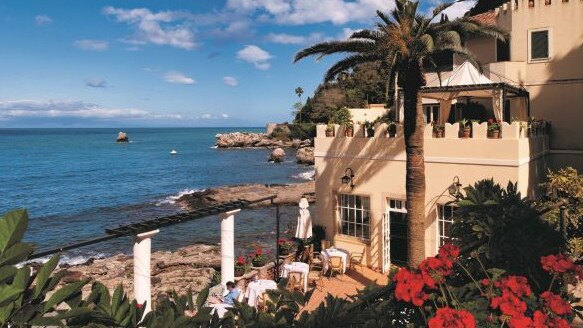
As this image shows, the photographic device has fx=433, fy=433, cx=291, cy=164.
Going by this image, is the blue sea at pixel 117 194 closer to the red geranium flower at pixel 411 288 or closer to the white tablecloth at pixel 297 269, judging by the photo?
the white tablecloth at pixel 297 269

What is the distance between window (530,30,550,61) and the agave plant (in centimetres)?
1945

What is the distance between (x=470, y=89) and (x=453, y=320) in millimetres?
11858

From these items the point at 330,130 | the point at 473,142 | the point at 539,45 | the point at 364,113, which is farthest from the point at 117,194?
the point at 473,142

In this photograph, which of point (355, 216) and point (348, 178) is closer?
point (348, 178)

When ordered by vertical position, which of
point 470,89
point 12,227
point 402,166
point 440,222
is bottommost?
point 440,222

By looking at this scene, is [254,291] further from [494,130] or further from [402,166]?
[494,130]

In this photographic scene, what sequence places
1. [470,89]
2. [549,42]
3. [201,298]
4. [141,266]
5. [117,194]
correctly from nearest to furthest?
[201,298]
[141,266]
[470,89]
[549,42]
[117,194]

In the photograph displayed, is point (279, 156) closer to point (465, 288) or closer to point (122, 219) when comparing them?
point (122, 219)

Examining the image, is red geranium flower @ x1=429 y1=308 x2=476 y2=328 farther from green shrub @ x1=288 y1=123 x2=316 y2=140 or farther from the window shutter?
green shrub @ x1=288 y1=123 x2=316 y2=140

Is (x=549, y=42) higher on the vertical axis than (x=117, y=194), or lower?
higher

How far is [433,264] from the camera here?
141 inches

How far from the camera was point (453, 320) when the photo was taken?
2.80 metres

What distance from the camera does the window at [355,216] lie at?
14.2 metres

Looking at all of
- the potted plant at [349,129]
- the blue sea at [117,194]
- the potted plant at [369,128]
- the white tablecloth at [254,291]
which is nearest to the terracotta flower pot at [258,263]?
the white tablecloth at [254,291]
